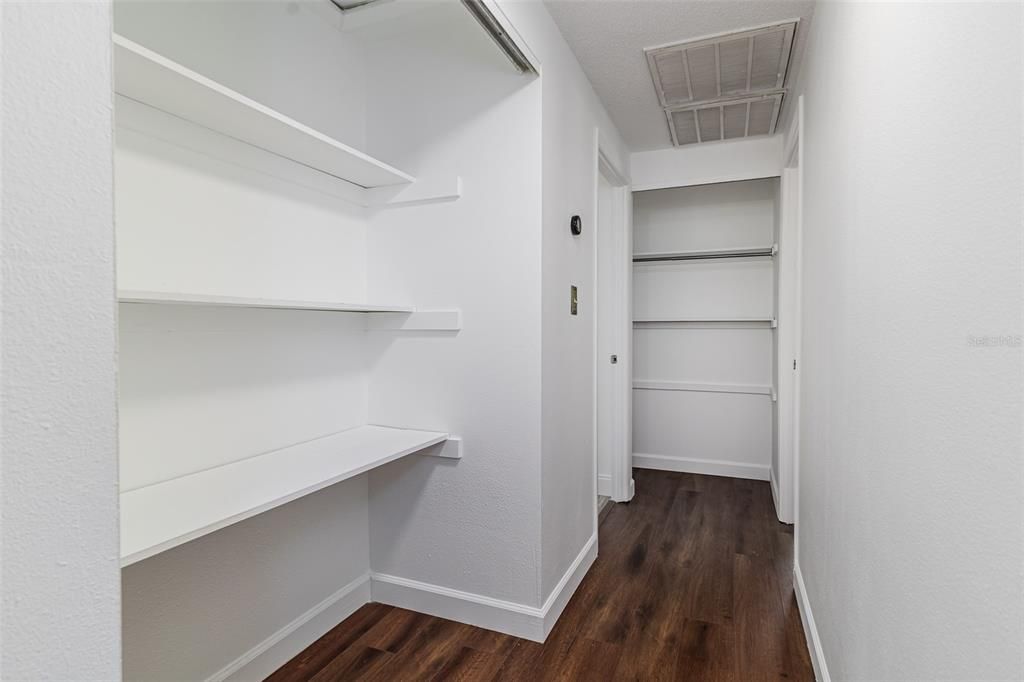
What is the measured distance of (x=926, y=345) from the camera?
0.90 metres

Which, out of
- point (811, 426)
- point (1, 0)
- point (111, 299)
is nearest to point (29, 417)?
point (111, 299)

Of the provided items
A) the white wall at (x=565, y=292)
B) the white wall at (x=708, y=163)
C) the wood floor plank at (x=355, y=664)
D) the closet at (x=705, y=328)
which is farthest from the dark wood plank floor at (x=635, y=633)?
the white wall at (x=708, y=163)

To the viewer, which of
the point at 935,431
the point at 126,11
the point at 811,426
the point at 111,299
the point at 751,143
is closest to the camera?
the point at 111,299

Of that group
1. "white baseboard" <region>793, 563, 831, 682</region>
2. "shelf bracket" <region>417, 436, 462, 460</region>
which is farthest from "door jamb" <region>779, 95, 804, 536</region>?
"shelf bracket" <region>417, 436, 462, 460</region>

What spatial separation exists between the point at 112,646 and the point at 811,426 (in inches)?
85.4

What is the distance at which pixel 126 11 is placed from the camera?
55.8 inches

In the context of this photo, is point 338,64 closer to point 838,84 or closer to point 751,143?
point 838,84

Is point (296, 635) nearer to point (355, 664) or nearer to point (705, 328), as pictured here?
point (355, 664)

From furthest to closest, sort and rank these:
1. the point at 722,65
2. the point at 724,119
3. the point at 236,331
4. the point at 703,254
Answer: the point at 703,254
the point at 724,119
the point at 722,65
the point at 236,331

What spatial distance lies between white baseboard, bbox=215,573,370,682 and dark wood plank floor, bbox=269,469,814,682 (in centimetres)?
4

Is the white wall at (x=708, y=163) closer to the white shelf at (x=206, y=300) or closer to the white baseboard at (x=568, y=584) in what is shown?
the white baseboard at (x=568, y=584)

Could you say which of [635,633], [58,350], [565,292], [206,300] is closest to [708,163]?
[565,292]

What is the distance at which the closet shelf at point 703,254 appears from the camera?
4059mm

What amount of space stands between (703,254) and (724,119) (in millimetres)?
1248
